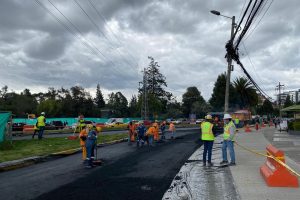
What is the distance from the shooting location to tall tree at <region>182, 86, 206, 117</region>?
12586cm

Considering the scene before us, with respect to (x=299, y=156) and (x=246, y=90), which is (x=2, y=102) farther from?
(x=299, y=156)

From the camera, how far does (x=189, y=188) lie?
8.94 meters

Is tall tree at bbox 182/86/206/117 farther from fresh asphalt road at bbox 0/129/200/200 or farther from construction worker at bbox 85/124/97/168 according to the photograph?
fresh asphalt road at bbox 0/129/200/200

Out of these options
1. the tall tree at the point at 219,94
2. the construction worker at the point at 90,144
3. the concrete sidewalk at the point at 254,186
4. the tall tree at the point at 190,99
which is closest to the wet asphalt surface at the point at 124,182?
the construction worker at the point at 90,144

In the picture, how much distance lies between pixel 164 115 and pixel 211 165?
9201cm

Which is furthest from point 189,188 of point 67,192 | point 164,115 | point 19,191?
point 164,115

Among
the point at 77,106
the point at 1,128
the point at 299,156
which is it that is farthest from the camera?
the point at 77,106

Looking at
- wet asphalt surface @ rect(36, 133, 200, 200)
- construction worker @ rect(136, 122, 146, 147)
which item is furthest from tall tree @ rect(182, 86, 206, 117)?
wet asphalt surface @ rect(36, 133, 200, 200)

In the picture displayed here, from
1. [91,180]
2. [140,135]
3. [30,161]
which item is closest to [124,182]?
[91,180]

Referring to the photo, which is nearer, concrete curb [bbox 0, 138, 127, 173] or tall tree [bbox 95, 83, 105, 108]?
concrete curb [bbox 0, 138, 127, 173]

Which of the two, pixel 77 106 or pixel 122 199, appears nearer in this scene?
pixel 122 199

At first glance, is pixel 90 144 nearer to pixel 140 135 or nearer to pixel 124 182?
pixel 124 182

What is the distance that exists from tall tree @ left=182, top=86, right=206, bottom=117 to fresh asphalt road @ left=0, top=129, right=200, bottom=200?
108 m

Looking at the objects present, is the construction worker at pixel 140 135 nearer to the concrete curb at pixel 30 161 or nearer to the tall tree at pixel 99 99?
the concrete curb at pixel 30 161
